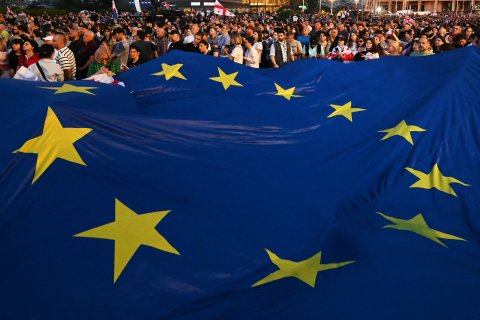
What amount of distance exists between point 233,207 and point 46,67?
3.71 metres

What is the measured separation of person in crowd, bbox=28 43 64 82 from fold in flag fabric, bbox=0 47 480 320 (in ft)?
5.39

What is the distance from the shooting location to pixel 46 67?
5.39 m

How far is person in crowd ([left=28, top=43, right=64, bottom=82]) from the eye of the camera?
538 cm

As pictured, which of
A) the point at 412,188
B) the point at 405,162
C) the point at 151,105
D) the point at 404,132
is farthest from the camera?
the point at 151,105

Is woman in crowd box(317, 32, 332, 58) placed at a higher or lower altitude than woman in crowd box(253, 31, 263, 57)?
lower

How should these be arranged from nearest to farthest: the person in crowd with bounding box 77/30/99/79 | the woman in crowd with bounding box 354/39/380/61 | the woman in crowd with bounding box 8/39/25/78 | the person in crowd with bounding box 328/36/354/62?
the person in crowd with bounding box 77/30/99/79, the woman in crowd with bounding box 8/39/25/78, the woman in crowd with bounding box 354/39/380/61, the person in crowd with bounding box 328/36/354/62

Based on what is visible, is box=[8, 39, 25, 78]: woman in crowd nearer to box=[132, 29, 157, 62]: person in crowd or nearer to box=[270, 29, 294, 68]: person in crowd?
box=[132, 29, 157, 62]: person in crowd

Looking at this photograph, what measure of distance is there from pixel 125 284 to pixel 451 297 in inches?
68.5

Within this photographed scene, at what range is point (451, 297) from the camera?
2254 mm

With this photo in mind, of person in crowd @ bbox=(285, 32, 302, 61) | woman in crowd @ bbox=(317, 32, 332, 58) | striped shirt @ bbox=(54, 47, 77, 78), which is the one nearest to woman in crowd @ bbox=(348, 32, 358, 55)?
woman in crowd @ bbox=(317, 32, 332, 58)

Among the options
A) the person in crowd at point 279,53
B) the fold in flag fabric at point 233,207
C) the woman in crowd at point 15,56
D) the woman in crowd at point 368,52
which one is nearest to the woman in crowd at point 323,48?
the woman in crowd at point 368,52

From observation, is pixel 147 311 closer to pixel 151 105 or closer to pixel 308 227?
pixel 308 227

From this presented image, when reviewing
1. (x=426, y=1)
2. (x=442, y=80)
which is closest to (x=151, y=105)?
(x=442, y=80)

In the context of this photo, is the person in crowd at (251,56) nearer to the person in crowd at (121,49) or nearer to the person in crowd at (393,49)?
the person in crowd at (121,49)
